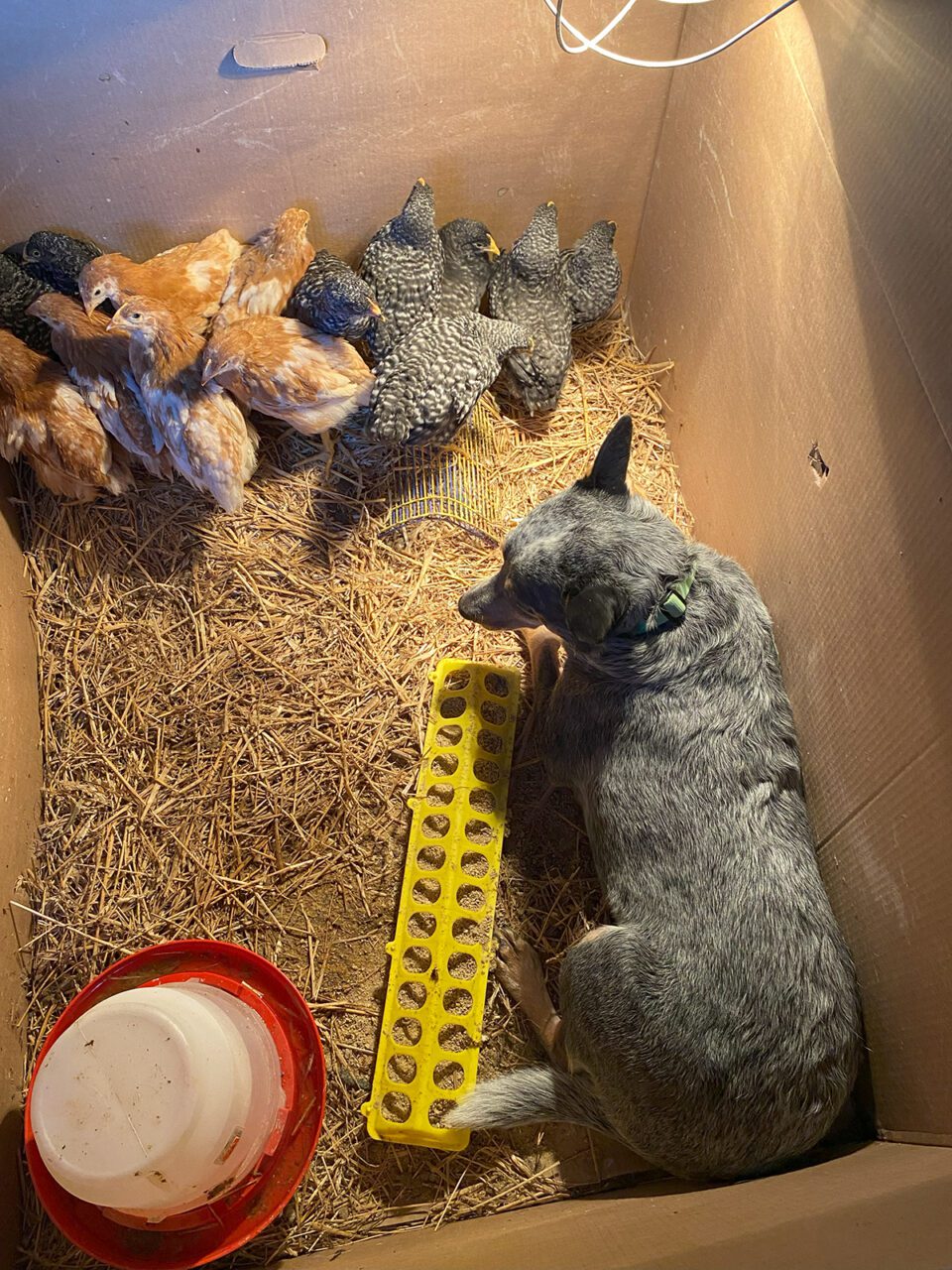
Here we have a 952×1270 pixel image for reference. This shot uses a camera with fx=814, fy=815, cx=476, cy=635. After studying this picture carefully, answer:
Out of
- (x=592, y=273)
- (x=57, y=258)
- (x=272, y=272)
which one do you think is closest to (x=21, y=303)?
(x=57, y=258)

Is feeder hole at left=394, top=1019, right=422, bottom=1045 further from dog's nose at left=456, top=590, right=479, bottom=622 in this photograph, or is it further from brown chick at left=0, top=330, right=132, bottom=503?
brown chick at left=0, top=330, right=132, bottom=503

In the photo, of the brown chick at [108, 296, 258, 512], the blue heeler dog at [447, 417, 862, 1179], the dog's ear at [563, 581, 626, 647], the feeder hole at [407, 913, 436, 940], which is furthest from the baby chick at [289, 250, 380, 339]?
the feeder hole at [407, 913, 436, 940]

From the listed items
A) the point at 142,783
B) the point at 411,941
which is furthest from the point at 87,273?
the point at 411,941

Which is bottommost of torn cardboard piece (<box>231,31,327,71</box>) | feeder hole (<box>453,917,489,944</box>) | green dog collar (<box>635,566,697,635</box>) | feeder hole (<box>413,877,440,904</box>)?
feeder hole (<box>453,917,489,944</box>)

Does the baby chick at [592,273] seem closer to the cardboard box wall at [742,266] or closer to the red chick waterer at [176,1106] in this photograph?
the cardboard box wall at [742,266]

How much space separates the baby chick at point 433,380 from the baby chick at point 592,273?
56 centimetres

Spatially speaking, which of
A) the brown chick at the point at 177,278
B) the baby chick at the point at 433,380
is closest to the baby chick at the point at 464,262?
the baby chick at the point at 433,380

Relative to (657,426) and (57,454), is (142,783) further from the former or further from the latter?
(657,426)

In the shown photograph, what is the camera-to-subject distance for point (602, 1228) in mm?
1930

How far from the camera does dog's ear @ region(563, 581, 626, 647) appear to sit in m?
Answer: 2.23

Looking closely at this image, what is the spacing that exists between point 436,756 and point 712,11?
2770 millimetres

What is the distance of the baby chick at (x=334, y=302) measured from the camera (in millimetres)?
3201

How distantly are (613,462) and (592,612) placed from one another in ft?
1.87

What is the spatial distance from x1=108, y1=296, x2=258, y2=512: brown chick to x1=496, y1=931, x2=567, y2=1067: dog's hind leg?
6.35 ft
